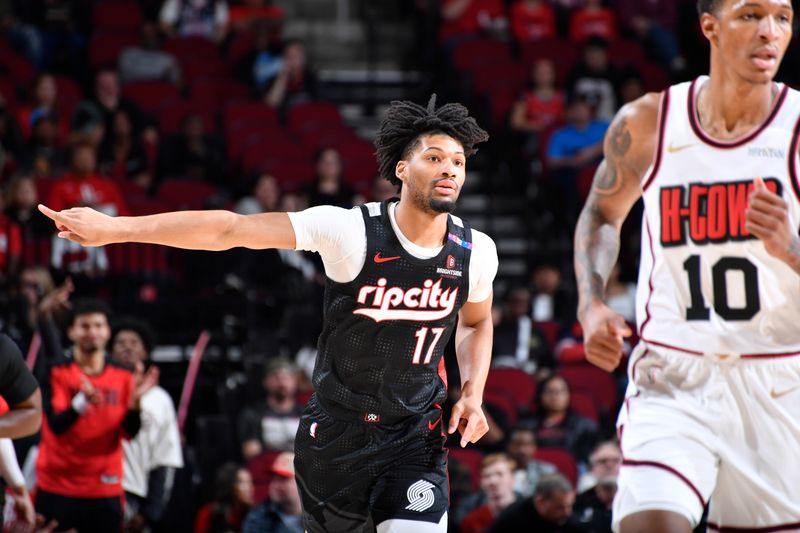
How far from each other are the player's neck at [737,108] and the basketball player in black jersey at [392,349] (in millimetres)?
1141

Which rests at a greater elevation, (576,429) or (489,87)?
(489,87)

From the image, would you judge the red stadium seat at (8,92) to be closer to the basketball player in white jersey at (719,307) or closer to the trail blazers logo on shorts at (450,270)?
the trail blazers logo on shorts at (450,270)

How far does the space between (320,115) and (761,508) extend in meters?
9.72

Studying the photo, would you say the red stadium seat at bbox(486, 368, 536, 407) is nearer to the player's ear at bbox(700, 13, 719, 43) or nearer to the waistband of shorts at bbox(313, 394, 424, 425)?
the waistband of shorts at bbox(313, 394, 424, 425)

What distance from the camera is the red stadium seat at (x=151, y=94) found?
510 inches

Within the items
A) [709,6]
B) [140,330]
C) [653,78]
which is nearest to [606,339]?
[709,6]

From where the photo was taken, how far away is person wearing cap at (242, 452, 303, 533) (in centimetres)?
802

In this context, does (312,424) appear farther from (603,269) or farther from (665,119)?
(665,119)

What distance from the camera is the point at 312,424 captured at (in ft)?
17.0

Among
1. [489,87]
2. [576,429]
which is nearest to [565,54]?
[489,87]

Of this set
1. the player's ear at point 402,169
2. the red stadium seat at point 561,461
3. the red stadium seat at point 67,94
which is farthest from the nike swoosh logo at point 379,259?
the red stadium seat at point 67,94

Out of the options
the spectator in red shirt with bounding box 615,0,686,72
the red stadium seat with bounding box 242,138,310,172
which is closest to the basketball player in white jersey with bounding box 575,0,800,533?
the red stadium seat with bounding box 242,138,310,172

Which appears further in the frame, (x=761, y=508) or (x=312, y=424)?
(x=312, y=424)

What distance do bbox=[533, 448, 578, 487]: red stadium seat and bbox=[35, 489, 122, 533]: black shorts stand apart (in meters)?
3.04
